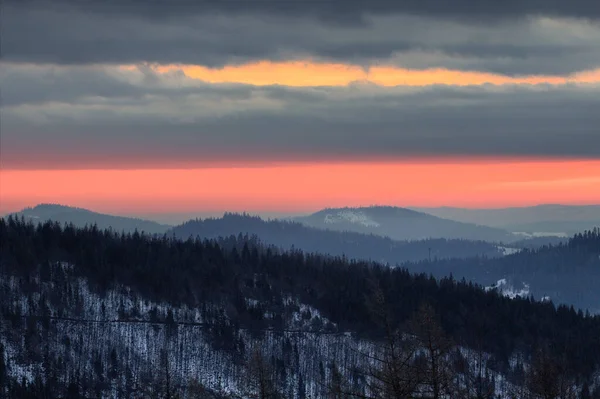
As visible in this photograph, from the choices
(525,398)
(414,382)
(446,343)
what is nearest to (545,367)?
(446,343)

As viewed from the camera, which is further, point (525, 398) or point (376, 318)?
point (525, 398)

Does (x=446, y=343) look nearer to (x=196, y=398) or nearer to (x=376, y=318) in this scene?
(x=376, y=318)

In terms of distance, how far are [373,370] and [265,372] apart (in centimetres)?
2386

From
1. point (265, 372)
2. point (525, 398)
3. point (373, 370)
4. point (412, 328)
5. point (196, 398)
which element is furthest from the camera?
point (525, 398)

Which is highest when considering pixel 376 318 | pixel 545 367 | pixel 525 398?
pixel 376 318

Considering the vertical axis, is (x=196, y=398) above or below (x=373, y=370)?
below

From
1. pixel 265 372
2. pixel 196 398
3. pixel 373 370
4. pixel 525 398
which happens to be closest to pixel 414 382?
pixel 373 370

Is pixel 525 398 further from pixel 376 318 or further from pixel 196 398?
pixel 376 318

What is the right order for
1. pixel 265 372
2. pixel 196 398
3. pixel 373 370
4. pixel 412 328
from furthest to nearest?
pixel 196 398 < pixel 265 372 < pixel 412 328 < pixel 373 370

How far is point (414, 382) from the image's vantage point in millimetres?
66312

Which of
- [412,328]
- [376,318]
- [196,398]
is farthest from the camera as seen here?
[196,398]

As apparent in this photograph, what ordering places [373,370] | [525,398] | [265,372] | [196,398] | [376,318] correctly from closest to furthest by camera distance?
[376,318] → [373,370] → [265,372] → [196,398] → [525,398]

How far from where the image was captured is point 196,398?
342 feet

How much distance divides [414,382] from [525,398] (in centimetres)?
6819
